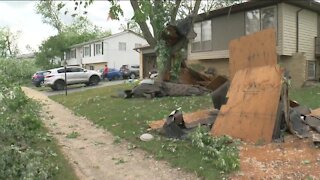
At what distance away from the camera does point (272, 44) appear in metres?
9.21

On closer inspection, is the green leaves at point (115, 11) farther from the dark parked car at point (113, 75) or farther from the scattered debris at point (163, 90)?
the dark parked car at point (113, 75)

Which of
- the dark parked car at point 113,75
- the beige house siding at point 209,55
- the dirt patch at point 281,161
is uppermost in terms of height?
the beige house siding at point 209,55

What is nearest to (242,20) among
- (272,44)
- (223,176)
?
(272,44)

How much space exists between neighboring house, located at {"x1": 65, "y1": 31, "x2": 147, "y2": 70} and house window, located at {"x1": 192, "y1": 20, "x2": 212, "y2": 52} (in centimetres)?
2475

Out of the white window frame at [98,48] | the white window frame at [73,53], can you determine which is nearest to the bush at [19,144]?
the white window frame at [98,48]

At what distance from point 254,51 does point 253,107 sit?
5.62 ft

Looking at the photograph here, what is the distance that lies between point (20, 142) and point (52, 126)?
3.88m

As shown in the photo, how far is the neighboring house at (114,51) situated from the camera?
4866 cm

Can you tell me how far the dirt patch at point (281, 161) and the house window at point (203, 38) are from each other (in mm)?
16482

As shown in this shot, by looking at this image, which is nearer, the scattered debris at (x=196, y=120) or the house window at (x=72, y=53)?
the scattered debris at (x=196, y=120)

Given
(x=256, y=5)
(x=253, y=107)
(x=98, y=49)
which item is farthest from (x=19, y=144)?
(x=98, y=49)

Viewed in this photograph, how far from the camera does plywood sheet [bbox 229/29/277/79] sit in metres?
9.27

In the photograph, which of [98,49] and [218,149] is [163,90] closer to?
[218,149]

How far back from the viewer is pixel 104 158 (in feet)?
25.9
